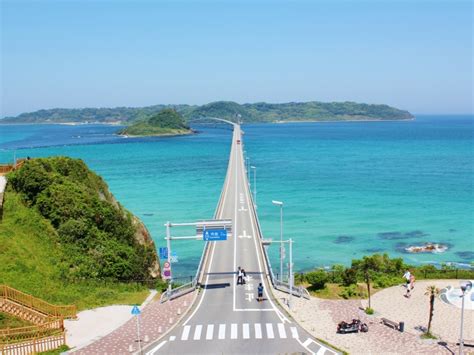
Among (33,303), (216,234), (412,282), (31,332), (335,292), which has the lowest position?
(335,292)

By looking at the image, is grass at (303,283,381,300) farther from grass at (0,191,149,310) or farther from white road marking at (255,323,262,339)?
grass at (0,191,149,310)

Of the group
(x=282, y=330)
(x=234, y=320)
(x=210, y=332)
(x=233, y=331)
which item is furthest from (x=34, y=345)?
(x=282, y=330)

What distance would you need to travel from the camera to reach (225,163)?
420 feet

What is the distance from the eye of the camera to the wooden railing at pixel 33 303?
26.6m

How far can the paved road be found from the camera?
23.4 meters

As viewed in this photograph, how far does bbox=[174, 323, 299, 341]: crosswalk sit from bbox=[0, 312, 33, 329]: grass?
7.98 m

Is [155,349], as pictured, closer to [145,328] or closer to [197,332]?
[197,332]

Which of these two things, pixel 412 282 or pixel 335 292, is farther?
pixel 335 292

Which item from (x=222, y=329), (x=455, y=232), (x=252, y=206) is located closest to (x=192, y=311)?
(x=222, y=329)

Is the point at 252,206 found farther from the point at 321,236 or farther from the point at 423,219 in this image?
the point at 423,219

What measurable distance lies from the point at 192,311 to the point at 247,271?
29.0 ft

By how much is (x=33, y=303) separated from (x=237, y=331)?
11521 millimetres

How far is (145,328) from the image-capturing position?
1031 inches

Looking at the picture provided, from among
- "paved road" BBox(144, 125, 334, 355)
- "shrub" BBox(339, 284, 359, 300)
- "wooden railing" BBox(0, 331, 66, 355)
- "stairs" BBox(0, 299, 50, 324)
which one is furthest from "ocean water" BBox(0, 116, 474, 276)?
"wooden railing" BBox(0, 331, 66, 355)
